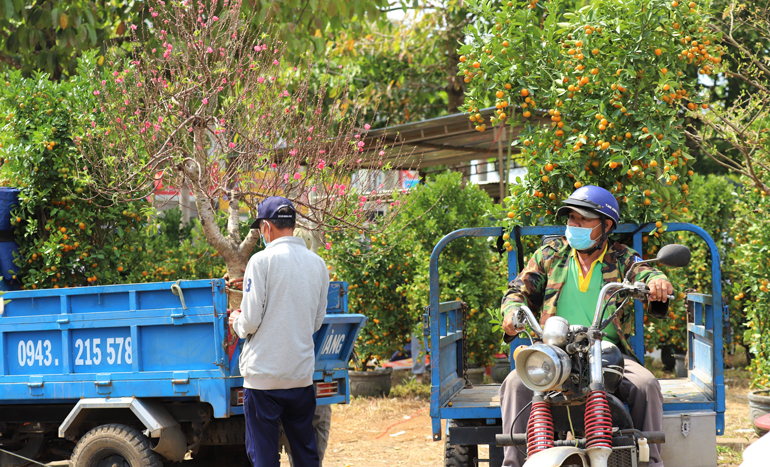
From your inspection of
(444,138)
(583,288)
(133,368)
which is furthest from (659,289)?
(444,138)

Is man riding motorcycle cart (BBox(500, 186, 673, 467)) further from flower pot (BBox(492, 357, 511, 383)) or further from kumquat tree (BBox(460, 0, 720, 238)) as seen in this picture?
flower pot (BBox(492, 357, 511, 383))

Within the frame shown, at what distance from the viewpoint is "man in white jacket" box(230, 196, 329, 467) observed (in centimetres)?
428

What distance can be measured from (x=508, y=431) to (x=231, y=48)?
5.18 metres

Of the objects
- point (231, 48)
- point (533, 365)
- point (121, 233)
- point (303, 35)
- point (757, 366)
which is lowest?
point (757, 366)

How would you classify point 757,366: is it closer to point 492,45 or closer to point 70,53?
point 492,45

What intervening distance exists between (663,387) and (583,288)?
4.75 feet

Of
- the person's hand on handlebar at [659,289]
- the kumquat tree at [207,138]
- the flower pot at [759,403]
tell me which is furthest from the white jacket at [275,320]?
the flower pot at [759,403]

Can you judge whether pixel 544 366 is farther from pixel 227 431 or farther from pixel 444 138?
pixel 444 138

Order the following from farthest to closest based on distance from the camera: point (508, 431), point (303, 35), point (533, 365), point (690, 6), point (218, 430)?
point (303, 35) → point (218, 430) → point (690, 6) → point (508, 431) → point (533, 365)

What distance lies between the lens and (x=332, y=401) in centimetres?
554

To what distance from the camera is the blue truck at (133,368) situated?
16.4ft

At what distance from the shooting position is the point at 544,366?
3156 millimetres

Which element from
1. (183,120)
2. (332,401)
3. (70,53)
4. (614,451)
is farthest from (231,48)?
(614,451)

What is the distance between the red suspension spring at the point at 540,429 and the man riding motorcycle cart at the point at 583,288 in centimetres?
35
